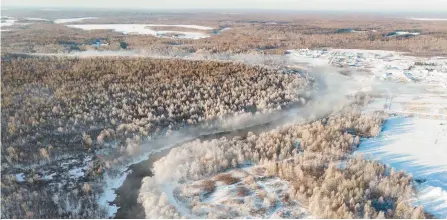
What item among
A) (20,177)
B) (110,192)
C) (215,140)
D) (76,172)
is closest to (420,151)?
(215,140)

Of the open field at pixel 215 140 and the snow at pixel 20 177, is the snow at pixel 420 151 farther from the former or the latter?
the snow at pixel 20 177

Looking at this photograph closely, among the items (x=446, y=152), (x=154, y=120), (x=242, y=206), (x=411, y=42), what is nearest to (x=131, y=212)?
(x=242, y=206)

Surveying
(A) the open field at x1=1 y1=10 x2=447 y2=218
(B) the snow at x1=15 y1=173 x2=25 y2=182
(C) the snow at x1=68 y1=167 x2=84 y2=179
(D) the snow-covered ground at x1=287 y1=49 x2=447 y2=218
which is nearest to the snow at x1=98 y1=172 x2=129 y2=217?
(A) the open field at x1=1 y1=10 x2=447 y2=218

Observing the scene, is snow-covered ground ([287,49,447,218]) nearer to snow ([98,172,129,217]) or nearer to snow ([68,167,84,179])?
snow ([98,172,129,217])

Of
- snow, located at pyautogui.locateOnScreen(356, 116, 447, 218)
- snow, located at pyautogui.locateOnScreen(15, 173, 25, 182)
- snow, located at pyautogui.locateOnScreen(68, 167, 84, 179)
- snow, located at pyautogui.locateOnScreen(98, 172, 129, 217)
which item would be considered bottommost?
snow, located at pyautogui.locateOnScreen(98, 172, 129, 217)

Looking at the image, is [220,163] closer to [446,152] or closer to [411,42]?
[446,152]

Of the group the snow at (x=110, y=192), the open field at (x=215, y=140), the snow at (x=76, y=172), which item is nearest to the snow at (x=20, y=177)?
the open field at (x=215, y=140)

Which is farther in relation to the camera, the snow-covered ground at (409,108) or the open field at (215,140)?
the snow-covered ground at (409,108)

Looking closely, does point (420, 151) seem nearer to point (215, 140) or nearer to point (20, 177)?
point (215, 140)
